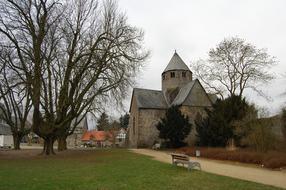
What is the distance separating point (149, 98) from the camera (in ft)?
187

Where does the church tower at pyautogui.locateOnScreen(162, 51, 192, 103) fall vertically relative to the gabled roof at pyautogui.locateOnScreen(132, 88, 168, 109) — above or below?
above

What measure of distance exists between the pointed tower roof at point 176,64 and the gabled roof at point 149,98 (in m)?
4.66

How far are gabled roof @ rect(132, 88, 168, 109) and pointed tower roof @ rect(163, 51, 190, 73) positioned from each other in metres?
4.66

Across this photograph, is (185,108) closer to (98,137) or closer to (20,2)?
(20,2)

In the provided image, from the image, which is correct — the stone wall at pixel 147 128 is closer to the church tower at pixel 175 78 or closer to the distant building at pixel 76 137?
the church tower at pixel 175 78

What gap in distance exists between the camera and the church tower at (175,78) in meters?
58.4

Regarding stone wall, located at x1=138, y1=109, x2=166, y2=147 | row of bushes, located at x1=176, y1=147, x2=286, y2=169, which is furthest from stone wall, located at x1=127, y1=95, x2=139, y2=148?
row of bushes, located at x1=176, y1=147, x2=286, y2=169

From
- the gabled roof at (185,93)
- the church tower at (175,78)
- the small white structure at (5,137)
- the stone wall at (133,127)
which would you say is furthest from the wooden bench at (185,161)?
the small white structure at (5,137)

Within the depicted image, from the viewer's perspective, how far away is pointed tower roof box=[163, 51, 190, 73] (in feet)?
194

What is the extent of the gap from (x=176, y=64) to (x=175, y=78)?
248 centimetres

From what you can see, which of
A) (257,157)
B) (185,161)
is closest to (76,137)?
(257,157)

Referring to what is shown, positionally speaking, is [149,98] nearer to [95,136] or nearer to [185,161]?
[95,136]

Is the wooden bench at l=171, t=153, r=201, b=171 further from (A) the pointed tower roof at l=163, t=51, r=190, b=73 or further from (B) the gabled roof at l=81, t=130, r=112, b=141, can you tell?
(B) the gabled roof at l=81, t=130, r=112, b=141

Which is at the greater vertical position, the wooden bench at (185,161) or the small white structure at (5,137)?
the small white structure at (5,137)
